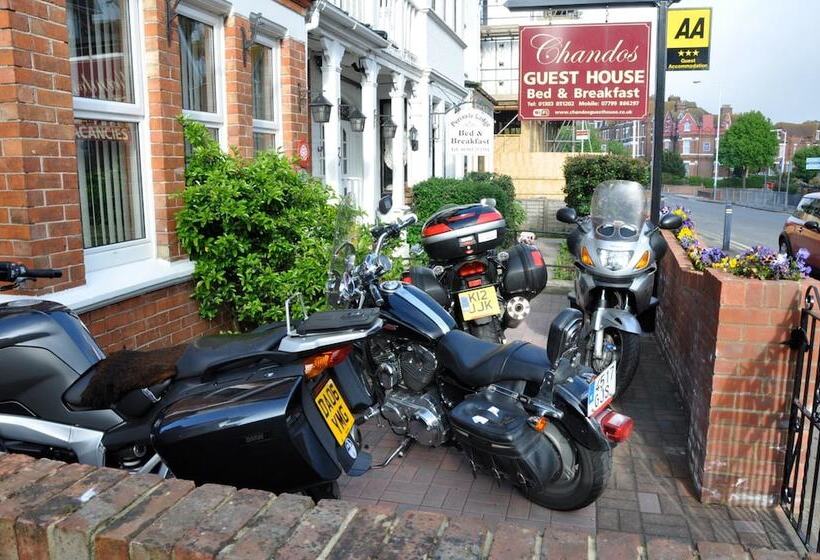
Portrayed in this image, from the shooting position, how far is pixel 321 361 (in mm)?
3035

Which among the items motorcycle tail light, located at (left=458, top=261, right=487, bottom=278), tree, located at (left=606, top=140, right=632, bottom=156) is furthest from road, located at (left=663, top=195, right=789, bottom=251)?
motorcycle tail light, located at (left=458, top=261, right=487, bottom=278)

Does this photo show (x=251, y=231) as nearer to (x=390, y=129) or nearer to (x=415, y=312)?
(x=415, y=312)

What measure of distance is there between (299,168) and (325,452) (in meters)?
5.25

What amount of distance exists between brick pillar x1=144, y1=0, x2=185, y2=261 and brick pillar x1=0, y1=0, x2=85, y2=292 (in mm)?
1024

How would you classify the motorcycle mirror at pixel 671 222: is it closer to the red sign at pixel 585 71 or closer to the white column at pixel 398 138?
the red sign at pixel 585 71

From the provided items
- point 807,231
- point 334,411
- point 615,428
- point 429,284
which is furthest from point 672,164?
point 334,411

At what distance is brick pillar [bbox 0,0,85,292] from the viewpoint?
395cm

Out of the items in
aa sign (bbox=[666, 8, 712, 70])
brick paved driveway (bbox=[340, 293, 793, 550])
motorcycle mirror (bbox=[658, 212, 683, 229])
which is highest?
aa sign (bbox=[666, 8, 712, 70])

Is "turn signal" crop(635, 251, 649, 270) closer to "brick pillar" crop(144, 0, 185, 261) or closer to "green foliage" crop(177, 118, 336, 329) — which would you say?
"green foliage" crop(177, 118, 336, 329)

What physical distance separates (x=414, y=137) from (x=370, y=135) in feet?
9.32

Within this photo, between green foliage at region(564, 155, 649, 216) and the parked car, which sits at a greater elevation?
green foliage at region(564, 155, 649, 216)

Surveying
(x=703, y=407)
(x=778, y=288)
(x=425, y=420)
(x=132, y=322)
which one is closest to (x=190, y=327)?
(x=132, y=322)

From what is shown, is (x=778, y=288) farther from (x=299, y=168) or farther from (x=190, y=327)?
(x=299, y=168)

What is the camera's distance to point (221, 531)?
1575 millimetres
